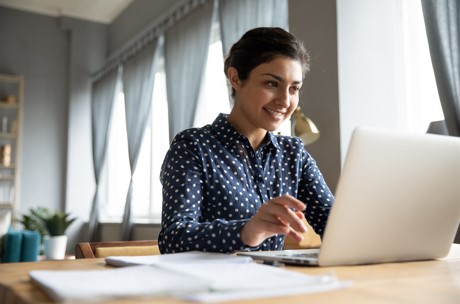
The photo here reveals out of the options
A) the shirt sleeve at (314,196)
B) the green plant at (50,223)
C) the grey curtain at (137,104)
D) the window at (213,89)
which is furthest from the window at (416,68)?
the green plant at (50,223)

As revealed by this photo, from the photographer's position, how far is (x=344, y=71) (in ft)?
8.71

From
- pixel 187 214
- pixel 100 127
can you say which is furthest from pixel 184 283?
pixel 100 127

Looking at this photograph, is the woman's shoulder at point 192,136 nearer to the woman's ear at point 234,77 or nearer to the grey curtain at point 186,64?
the woman's ear at point 234,77

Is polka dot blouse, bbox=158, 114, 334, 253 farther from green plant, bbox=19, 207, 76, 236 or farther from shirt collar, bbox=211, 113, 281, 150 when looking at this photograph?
green plant, bbox=19, 207, 76, 236

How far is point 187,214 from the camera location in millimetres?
1188

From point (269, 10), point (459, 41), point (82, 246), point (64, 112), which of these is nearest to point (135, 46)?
point (64, 112)

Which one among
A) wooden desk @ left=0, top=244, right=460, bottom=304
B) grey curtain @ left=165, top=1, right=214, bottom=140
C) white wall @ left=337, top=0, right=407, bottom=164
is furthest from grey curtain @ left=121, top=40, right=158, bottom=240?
wooden desk @ left=0, top=244, right=460, bottom=304

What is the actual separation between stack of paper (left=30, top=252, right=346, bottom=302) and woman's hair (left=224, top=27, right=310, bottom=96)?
837 millimetres

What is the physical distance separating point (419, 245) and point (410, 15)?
7.13 ft

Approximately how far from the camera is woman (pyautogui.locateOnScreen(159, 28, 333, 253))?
1.30 m

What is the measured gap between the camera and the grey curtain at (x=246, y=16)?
3.12 metres

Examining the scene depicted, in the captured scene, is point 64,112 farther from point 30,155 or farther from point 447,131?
point 447,131

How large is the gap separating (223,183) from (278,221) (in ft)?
1.57

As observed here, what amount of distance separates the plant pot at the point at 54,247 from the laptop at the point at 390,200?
4.79 meters
